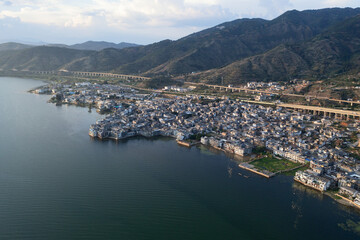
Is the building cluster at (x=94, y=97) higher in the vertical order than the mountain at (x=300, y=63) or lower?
lower

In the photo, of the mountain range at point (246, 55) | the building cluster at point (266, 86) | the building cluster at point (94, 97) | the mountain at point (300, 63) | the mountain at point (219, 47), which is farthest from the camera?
the mountain at point (219, 47)

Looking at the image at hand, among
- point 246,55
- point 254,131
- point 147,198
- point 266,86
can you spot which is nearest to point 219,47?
point 246,55

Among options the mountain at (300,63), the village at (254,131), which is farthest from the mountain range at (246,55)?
the village at (254,131)

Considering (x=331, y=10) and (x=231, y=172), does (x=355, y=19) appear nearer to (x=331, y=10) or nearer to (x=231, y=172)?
(x=331, y=10)

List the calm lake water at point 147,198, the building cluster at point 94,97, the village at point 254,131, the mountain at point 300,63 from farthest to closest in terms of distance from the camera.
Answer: the mountain at point 300,63 < the building cluster at point 94,97 < the village at point 254,131 < the calm lake water at point 147,198

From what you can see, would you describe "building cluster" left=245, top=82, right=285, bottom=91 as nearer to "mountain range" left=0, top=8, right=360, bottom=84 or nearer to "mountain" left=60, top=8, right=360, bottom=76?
"mountain range" left=0, top=8, right=360, bottom=84

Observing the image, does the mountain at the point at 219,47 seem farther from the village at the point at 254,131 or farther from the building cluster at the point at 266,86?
the village at the point at 254,131


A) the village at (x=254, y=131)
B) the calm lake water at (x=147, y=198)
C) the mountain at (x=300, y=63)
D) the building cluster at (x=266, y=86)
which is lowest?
the calm lake water at (x=147, y=198)

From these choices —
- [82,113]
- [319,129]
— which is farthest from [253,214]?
[82,113]

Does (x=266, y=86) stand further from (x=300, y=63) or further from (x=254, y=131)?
(x=254, y=131)

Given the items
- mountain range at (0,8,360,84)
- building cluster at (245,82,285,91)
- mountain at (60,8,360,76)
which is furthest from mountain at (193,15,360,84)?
Answer: mountain at (60,8,360,76)
